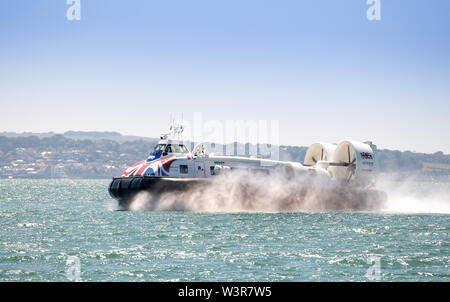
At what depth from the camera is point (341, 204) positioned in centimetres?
2958

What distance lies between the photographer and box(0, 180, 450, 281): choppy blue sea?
39.4 feet

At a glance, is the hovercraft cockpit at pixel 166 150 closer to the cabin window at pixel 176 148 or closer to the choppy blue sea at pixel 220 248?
the cabin window at pixel 176 148

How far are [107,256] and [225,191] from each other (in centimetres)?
1253

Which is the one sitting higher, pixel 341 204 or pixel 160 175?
pixel 160 175

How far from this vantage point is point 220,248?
15.4 m

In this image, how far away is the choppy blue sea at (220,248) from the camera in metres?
12.0

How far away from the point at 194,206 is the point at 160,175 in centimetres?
203

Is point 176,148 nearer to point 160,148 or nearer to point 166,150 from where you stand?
point 166,150

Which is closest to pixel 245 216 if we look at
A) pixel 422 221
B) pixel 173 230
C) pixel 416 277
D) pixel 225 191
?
pixel 225 191

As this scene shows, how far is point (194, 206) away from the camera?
25.4 m
